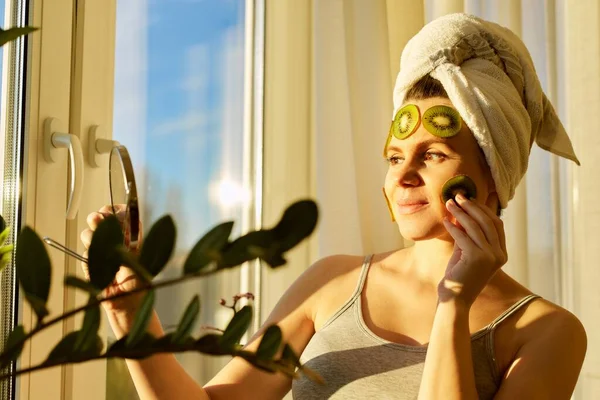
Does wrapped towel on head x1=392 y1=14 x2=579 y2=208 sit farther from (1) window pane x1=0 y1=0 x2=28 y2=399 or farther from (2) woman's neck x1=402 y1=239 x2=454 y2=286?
(1) window pane x1=0 y1=0 x2=28 y2=399

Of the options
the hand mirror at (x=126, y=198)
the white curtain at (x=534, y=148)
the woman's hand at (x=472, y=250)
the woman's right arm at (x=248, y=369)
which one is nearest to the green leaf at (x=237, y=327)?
the hand mirror at (x=126, y=198)

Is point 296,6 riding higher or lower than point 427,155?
higher

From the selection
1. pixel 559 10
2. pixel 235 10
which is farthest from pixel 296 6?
pixel 559 10

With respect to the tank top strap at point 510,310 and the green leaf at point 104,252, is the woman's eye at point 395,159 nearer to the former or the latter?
the tank top strap at point 510,310

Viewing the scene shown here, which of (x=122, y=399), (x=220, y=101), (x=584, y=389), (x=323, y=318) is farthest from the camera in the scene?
(x=220, y=101)

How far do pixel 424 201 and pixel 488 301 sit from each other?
23cm

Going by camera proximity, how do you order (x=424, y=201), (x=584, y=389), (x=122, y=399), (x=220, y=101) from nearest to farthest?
(x=424, y=201) < (x=122, y=399) < (x=584, y=389) < (x=220, y=101)

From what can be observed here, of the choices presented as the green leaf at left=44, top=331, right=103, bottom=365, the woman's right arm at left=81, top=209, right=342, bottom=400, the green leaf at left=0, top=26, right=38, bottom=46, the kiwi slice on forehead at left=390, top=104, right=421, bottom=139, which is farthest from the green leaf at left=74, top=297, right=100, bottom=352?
the kiwi slice on forehead at left=390, top=104, right=421, bottom=139

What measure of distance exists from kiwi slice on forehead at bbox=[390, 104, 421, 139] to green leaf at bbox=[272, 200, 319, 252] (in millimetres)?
929

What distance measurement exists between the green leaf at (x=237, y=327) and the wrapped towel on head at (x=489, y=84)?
885mm

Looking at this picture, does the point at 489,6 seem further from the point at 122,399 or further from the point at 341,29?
the point at 122,399

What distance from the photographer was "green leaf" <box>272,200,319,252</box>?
10.9 inches

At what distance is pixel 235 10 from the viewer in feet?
6.05

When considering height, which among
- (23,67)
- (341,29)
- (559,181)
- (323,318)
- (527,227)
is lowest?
(323,318)
